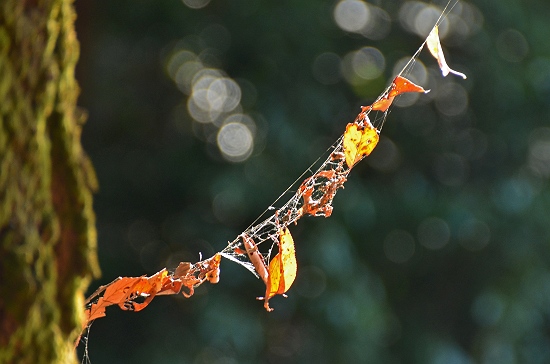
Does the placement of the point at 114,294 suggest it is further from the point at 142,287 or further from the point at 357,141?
the point at 357,141

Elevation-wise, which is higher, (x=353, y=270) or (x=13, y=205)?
(x=13, y=205)

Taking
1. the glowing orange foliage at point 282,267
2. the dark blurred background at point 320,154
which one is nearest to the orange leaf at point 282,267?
the glowing orange foliage at point 282,267

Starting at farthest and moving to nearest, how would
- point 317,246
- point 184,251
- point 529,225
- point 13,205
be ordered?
1. point 529,225
2. point 184,251
3. point 317,246
4. point 13,205

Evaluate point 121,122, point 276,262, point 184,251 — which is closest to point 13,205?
point 276,262

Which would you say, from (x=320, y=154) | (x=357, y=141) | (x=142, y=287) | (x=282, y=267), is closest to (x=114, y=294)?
(x=142, y=287)

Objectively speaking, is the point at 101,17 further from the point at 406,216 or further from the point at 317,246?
the point at 406,216

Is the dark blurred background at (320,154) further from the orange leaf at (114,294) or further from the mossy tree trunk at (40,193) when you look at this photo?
the mossy tree trunk at (40,193)

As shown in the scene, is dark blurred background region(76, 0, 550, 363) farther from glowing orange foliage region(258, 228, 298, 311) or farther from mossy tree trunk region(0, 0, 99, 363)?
mossy tree trunk region(0, 0, 99, 363)
